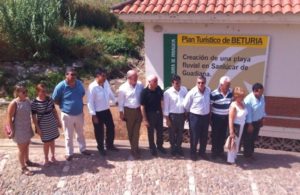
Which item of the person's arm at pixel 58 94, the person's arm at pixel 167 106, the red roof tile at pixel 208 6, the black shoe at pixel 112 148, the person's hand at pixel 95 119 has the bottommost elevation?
the black shoe at pixel 112 148

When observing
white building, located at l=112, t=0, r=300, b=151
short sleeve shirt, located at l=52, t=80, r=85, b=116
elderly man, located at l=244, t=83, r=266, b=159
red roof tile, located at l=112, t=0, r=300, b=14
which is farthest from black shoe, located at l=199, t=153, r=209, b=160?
red roof tile, located at l=112, t=0, r=300, b=14

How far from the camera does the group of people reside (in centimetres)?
693

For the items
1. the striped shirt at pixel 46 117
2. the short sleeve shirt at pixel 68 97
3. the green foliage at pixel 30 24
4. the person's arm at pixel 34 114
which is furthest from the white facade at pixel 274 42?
the green foliage at pixel 30 24

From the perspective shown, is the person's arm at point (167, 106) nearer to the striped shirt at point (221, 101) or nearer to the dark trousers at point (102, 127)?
the striped shirt at point (221, 101)

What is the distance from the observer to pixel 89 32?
18.5 metres

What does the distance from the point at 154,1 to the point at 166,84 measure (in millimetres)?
1659

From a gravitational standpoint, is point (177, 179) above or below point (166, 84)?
below

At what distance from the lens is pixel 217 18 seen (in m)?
7.82

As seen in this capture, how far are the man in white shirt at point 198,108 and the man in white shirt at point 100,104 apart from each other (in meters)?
1.35

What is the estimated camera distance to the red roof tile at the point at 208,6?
24.9ft

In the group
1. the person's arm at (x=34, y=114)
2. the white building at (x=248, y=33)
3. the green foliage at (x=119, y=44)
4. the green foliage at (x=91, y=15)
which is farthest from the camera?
the green foliage at (x=91, y=15)

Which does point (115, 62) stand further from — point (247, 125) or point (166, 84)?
point (247, 125)

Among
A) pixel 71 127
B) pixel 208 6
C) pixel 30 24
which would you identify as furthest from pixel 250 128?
pixel 30 24

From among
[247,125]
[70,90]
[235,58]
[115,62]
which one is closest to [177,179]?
[247,125]
